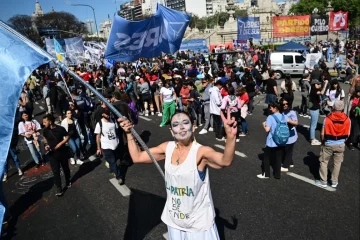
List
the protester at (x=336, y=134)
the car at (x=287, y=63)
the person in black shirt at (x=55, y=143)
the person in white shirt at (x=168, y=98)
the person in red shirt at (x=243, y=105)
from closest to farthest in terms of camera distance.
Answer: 1. the protester at (x=336, y=134)
2. the person in black shirt at (x=55, y=143)
3. the person in red shirt at (x=243, y=105)
4. the person in white shirt at (x=168, y=98)
5. the car at (x=287, y=63)

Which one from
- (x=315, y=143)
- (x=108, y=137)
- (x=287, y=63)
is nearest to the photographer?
(x=108, y=137)

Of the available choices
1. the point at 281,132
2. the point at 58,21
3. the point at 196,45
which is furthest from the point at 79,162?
the point at 58,21

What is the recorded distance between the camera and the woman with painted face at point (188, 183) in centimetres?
268

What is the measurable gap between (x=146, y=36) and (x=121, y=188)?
4018mm

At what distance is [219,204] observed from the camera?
5246mm

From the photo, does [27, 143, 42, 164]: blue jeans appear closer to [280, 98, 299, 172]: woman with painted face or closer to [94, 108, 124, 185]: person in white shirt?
[94, 108, 124, 185]: person in white shirt

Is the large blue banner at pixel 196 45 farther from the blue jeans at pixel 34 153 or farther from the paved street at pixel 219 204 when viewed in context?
the blue jeans at pixel 34 153

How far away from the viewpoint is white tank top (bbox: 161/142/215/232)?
269 cm

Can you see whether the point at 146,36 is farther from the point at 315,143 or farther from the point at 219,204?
the point at 315,143

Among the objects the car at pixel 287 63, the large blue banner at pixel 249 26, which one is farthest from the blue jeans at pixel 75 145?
the large blue banner at pixel 249 26

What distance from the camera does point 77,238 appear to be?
4.61m

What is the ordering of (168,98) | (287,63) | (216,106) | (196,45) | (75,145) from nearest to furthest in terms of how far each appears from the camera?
(75,145), (216,106), (168,98), (287,63), (196,45)

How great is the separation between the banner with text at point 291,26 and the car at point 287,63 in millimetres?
6721

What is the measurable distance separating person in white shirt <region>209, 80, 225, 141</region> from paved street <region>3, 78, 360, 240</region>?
63.2 inches
